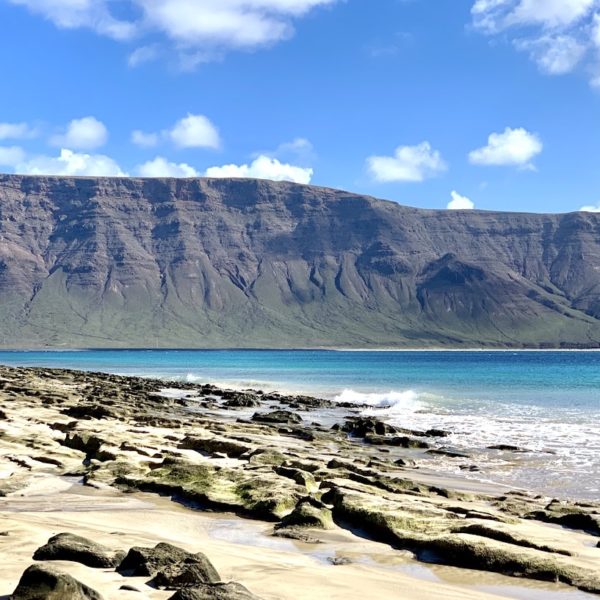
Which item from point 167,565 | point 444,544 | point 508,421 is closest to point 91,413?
point 508,421

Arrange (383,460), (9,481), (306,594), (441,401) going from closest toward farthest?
(306,594)
(9,481)
(383,460)
(441,401)

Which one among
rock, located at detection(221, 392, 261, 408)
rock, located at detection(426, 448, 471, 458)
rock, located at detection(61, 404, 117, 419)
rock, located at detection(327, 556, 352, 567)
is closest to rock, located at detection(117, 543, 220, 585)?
rock, located at detection(327, 556, 352, 567)

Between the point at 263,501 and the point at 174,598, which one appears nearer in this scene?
the point at 174,598

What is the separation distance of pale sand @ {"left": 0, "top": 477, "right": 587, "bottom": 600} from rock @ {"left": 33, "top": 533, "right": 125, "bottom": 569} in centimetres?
17

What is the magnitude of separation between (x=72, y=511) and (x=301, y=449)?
47.2ft

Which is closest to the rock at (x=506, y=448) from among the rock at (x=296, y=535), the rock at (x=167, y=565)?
the rock at (x=296, y=535)

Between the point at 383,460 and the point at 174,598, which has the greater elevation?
the point at 174,598

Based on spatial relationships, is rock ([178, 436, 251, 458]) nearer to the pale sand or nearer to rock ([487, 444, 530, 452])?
the pale sand

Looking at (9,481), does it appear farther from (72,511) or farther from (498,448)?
(498,448)

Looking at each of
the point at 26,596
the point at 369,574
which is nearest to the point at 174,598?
the point at 26,596

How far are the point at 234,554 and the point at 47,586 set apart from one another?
388 centimetres

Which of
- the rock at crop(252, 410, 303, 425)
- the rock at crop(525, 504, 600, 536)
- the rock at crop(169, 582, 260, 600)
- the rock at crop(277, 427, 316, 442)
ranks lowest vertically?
the rock at crop(252, 410, 303, 425)

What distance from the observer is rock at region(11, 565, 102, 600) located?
6.44 m

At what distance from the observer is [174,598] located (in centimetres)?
682
